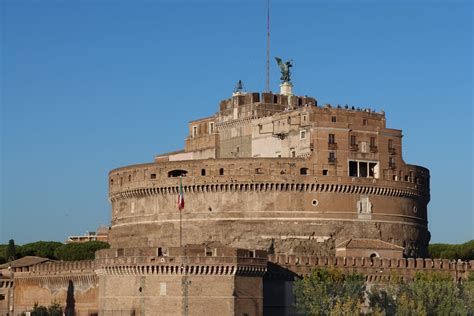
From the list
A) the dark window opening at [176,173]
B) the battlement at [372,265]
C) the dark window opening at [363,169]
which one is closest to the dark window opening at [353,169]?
the dark window opening at [363,169]

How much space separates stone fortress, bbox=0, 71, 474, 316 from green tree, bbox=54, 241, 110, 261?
12.6m

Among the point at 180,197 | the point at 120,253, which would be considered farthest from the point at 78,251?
the point at 120,253

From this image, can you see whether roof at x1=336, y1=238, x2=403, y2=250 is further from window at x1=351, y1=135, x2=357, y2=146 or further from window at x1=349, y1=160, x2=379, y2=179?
window at x1=351, y1=135, x2=357, y2=146

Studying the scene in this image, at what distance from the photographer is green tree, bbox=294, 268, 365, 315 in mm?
63625

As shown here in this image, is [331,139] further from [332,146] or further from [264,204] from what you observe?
[264,204]

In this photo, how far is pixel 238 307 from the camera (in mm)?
60438

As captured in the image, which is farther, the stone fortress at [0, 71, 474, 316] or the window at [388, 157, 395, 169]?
the window at [388, 157, 395, 169]

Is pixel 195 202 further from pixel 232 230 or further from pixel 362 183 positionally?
pixel 362 183

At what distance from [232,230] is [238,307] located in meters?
18.2

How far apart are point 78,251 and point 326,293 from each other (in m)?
40.0

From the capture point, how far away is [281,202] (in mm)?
78125

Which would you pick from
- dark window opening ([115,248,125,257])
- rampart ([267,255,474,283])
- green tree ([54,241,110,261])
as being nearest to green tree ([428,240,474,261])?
rampart ([267,255,474,283])

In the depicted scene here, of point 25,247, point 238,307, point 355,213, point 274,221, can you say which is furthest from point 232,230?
point 25,247

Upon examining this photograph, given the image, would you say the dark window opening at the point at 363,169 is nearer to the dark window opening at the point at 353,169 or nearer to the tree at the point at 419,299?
the dark window opening at the point at 353,169
